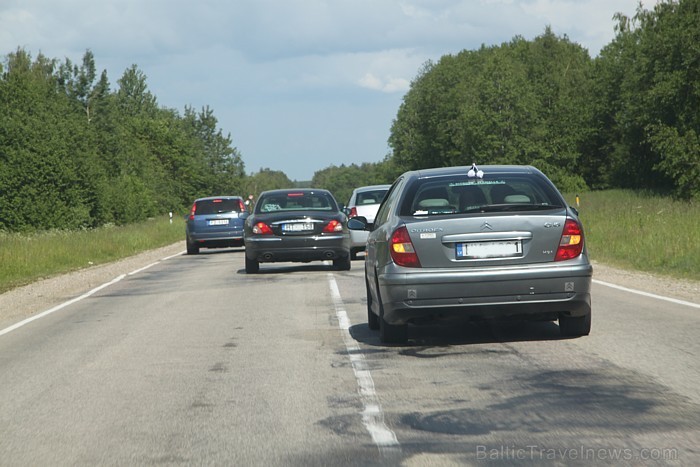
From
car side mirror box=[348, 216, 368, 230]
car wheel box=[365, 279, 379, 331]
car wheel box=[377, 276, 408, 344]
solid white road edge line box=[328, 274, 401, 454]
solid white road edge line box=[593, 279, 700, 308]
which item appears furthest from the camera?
solid white road edge line box=[593, 279, 700, 308]

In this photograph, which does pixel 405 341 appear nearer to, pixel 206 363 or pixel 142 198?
pixel 206 363

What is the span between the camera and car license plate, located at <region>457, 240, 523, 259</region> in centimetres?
899

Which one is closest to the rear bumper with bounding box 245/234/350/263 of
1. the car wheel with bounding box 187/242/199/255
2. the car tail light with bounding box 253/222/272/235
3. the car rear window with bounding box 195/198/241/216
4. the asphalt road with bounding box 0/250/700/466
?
the car tail light with bounding box 253/222/272/235

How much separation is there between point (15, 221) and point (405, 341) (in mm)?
54294

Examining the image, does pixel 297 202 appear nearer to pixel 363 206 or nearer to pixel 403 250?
pixel 363 206

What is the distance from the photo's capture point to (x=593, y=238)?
26.4m

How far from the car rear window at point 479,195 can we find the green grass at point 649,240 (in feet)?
26.9

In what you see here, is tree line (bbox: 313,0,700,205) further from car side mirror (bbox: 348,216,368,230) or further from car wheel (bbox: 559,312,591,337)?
car wheel (bbox: 559,312,591,337)

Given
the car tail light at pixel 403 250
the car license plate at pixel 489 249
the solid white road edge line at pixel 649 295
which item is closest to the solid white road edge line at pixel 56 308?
the car tail light at pixel 403 250

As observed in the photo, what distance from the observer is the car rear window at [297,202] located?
2094cm

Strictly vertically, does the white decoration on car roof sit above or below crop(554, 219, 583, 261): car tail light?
above

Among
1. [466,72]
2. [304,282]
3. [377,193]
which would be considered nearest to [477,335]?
[304,282]

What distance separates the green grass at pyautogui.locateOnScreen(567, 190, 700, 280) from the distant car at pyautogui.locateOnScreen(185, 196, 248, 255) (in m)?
9.85

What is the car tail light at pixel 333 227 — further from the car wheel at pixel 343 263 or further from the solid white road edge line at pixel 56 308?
the solid white road edge line at pixel 56 308
